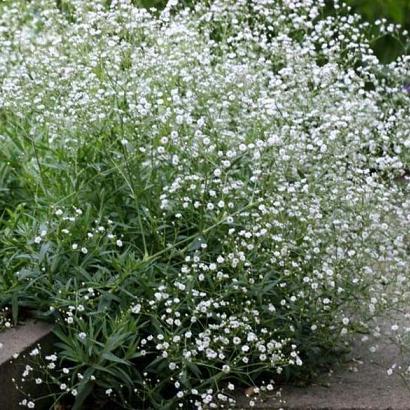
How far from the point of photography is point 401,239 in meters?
4.26

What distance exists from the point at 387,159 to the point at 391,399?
Answer: 43.2 inches

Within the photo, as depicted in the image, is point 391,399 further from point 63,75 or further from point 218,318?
point 63,75

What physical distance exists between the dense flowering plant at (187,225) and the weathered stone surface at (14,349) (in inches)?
2.1

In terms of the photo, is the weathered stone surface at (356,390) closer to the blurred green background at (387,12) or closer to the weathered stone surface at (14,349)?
the weathered stone surface at (14,349)

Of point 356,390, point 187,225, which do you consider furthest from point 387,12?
point 356,390

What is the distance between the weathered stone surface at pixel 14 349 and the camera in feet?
12.3

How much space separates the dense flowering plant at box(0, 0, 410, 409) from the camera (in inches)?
155

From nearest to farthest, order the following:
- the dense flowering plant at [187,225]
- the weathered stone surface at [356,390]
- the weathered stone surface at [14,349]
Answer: the weathered stone surface at [14,349] → the dense flowering plant at [187,225] → the weathered stone surface at [356,390]

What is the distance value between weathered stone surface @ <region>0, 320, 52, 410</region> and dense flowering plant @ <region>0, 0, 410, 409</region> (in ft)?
0.17

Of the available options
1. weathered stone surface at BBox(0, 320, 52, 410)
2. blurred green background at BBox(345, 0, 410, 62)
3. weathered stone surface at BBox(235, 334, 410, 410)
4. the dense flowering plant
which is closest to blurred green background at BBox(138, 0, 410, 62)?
blurred green background at BBox(345, 0, 410, 62)

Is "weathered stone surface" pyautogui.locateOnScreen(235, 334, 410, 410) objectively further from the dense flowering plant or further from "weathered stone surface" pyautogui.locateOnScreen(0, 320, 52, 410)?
"weathered stone surface" pyautogui.locateOnScreen(0, 320, 52, 410)

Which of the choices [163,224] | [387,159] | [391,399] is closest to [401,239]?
[387,159]

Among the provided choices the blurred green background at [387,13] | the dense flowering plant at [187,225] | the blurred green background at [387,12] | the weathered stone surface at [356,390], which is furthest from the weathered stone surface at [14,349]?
Answer: the blurred green background at [387,13]

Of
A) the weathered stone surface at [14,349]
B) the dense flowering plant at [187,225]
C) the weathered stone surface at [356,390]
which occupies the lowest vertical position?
the weathered stone surface at [356,390]
